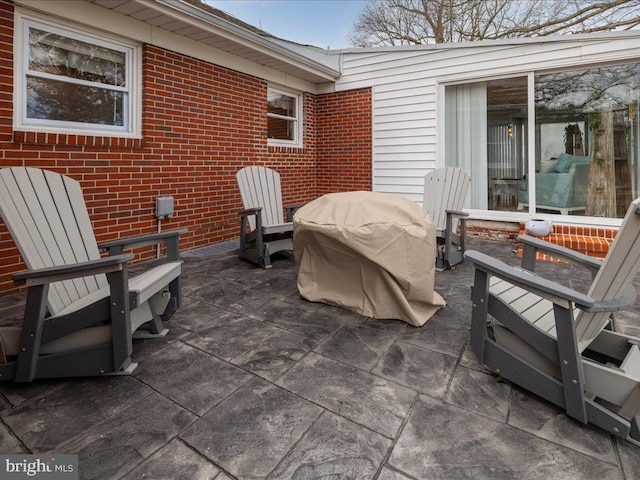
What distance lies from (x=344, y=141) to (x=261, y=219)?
9.97ft

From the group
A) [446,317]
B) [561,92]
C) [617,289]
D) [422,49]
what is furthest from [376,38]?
[617,289]

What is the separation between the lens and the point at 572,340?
58.1 inches

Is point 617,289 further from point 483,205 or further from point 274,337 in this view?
point 483,205

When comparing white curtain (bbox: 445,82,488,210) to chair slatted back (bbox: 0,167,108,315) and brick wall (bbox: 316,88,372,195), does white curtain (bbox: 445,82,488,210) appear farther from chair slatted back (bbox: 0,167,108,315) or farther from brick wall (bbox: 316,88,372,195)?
chair slatted back (bbox: 0,167,108,315)

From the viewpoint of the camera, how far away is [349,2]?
36.8ft

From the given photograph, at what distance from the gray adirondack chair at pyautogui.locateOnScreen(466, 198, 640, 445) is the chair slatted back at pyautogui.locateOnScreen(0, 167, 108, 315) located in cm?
216

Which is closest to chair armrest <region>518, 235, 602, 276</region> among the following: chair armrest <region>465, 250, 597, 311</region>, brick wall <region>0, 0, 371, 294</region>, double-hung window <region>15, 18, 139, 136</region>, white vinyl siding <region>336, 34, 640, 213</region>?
chair armrest <region>465, 250, 597, 311</region>

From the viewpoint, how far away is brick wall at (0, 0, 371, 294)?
326 cm

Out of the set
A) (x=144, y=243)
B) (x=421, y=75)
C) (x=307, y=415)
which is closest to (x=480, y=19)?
(x=421, y=75)

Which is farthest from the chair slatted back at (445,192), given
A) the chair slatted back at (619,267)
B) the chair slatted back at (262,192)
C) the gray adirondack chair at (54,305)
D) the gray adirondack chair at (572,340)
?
the gray adirondack chair at (54,305)

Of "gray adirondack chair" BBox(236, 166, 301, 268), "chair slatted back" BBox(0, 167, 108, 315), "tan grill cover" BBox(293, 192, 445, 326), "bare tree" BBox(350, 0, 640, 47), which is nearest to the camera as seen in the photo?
"chair slatted back" BBox(0, 167, 108, 315)

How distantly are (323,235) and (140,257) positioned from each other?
2584 mm

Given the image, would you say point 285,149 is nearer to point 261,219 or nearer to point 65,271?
point 261,219

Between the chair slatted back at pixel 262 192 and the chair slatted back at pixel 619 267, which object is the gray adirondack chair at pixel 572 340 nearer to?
the chair slatted back at pixel 619 267
